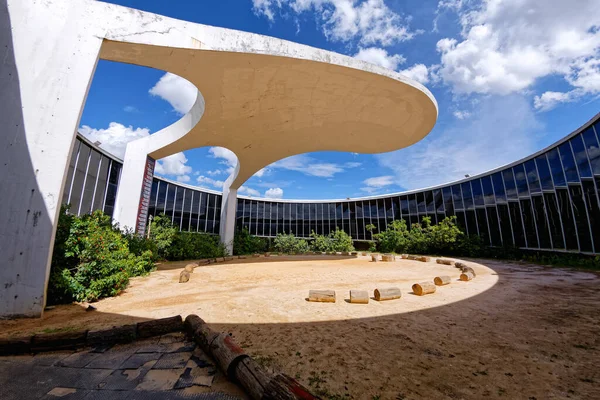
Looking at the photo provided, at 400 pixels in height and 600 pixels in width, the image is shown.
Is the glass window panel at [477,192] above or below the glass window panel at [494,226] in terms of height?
above

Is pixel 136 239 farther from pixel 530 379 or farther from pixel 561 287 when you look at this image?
pixel 561 287

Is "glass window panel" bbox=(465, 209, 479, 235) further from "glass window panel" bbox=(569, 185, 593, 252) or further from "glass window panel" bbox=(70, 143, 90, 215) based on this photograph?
"glass window panel" bbox=(70, 143, 90, 215)

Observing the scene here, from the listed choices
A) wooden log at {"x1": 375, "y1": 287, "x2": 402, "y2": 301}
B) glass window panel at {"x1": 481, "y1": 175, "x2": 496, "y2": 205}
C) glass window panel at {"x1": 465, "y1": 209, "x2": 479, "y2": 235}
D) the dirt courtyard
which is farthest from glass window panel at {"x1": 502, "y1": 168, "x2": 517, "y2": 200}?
wooden log at {"x1": 375, "y1": 287, "x2": 402, "y2": 301}

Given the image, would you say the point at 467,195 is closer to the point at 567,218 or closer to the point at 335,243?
the point at 567,218

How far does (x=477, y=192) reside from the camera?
20719 mm

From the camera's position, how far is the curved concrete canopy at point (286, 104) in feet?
24.2

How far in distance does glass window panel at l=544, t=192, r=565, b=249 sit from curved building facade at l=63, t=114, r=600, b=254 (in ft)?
0.20

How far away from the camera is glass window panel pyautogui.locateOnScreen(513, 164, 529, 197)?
17250 millimetres

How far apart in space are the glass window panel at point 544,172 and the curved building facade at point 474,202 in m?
0.06

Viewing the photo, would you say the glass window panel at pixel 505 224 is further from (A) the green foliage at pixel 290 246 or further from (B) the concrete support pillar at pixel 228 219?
(B) the concrete support pillar at pixel 228 219

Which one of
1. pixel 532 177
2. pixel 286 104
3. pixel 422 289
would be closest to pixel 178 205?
pixel 286 104

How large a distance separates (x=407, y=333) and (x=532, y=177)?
768 inches

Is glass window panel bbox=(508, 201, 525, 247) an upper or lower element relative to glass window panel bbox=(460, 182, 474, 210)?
lower

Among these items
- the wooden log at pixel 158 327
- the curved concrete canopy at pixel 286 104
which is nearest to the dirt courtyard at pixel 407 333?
the wooden log at pixel 158 327
